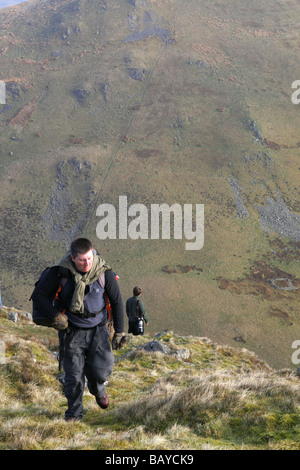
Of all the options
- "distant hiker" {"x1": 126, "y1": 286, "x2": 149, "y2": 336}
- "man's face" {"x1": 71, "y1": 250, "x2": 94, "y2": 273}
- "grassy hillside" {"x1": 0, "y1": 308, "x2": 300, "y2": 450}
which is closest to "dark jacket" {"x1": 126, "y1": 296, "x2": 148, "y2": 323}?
"distant hiker" {"x1": 126, "y1": 286, "x2": 149, "y2": 336}

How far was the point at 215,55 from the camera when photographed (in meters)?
93.3

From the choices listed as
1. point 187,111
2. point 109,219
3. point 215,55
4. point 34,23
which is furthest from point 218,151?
point 34,23

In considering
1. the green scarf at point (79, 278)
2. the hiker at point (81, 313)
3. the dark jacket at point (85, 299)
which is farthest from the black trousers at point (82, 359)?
the green scarf at point (79, 278)

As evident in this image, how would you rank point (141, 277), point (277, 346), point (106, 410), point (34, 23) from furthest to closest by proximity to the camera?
point (34, 23)
point (141, 277)
point (277, 346)
point (106, 410)

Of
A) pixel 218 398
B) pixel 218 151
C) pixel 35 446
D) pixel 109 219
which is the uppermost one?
pixel 35 446

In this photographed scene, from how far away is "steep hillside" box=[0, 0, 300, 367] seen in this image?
46.4m

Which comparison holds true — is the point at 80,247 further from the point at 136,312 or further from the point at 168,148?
the point at 168,148

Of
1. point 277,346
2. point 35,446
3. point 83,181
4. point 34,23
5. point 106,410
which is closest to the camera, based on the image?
point 35,446

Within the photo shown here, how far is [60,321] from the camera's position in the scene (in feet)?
18.6

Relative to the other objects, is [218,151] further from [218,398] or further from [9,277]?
[218,398]

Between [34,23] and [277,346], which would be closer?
[277,346]

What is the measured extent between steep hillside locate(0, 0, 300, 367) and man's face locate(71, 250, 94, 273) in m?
34.0

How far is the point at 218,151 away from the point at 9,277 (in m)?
45.3

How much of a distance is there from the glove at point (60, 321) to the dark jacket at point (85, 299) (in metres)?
0.07
